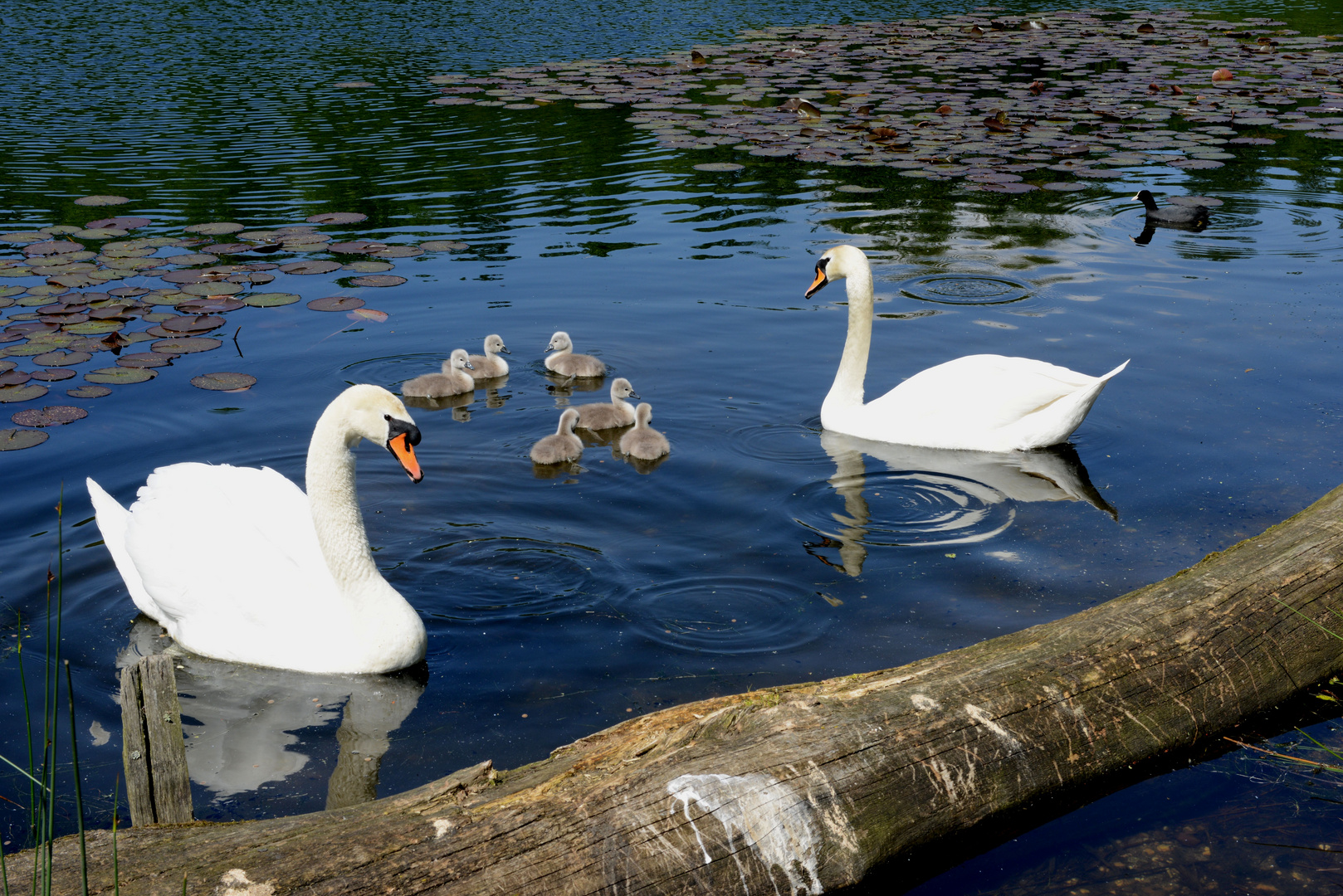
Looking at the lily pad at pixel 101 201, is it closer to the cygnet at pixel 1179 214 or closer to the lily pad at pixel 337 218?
the lily pad at pixel 337 218

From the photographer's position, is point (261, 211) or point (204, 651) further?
point (261, 211)

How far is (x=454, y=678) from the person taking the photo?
5.38 metres

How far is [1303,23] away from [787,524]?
3005 centimetres

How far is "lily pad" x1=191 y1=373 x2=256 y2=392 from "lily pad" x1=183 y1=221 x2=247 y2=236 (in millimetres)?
3986

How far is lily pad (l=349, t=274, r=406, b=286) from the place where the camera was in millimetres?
11195

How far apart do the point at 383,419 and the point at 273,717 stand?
134cm

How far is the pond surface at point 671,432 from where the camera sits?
518 centimetres

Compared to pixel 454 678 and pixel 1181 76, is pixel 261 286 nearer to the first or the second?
pixel 454 678

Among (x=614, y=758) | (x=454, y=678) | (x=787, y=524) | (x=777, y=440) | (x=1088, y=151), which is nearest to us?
(x=614, y=758)

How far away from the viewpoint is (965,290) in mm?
11203

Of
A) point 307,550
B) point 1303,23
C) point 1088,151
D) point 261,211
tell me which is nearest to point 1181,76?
point 1088,151

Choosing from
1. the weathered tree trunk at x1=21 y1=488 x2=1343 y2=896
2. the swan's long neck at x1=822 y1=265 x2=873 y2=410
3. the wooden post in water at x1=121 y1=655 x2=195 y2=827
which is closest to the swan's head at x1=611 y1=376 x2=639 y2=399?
the swan's long neck at x1=822 y1=265 x2=873 y2=410

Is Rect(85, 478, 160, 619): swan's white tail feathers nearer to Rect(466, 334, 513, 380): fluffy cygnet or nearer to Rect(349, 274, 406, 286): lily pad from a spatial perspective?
Rect(466, 334, 513, 380): fluffy cygnet

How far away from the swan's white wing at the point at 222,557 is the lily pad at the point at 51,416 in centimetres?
272
